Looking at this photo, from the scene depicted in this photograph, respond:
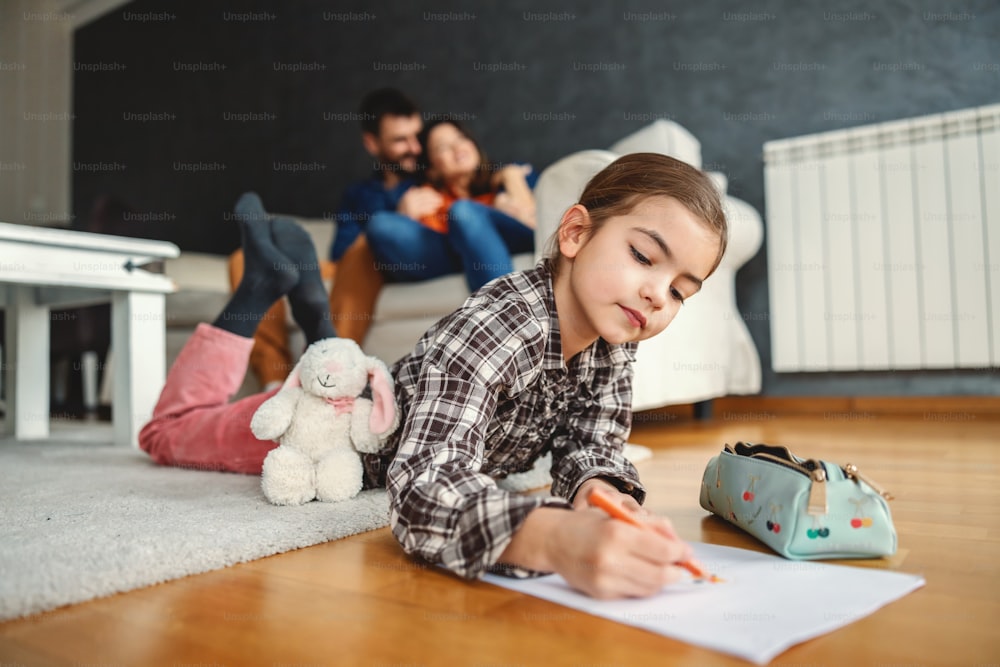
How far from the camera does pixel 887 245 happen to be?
2.02 m

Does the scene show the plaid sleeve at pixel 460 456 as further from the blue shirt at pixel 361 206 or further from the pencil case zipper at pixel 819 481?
the blue shirt at pixel 361 206

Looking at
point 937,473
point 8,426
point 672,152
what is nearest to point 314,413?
point 937,473

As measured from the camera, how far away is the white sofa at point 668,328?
154 centimetres

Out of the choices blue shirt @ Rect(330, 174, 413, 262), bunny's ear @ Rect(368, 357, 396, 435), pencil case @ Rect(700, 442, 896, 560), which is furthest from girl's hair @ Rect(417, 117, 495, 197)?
pencil case @ Rect(700, 442, 896, 560)

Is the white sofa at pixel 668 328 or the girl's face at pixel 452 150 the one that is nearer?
the white sofa at pixel 668 328

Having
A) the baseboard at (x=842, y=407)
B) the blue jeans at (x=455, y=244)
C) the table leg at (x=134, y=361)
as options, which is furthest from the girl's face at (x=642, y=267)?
the baseboard at (x=842, y=407)

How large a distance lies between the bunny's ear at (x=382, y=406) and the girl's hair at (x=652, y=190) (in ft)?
0.90

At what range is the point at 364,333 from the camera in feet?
6.14

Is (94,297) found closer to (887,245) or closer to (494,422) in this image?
(494,422)

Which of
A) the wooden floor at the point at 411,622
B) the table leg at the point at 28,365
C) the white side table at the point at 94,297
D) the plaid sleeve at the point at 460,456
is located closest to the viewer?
the wooden floor at the point at 411,622

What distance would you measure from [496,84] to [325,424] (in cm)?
210

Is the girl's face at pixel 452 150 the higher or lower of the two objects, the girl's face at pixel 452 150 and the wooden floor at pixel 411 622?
the higher

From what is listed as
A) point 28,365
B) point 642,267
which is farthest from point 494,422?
point 28,365

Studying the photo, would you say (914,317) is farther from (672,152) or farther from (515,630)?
(515,630)
